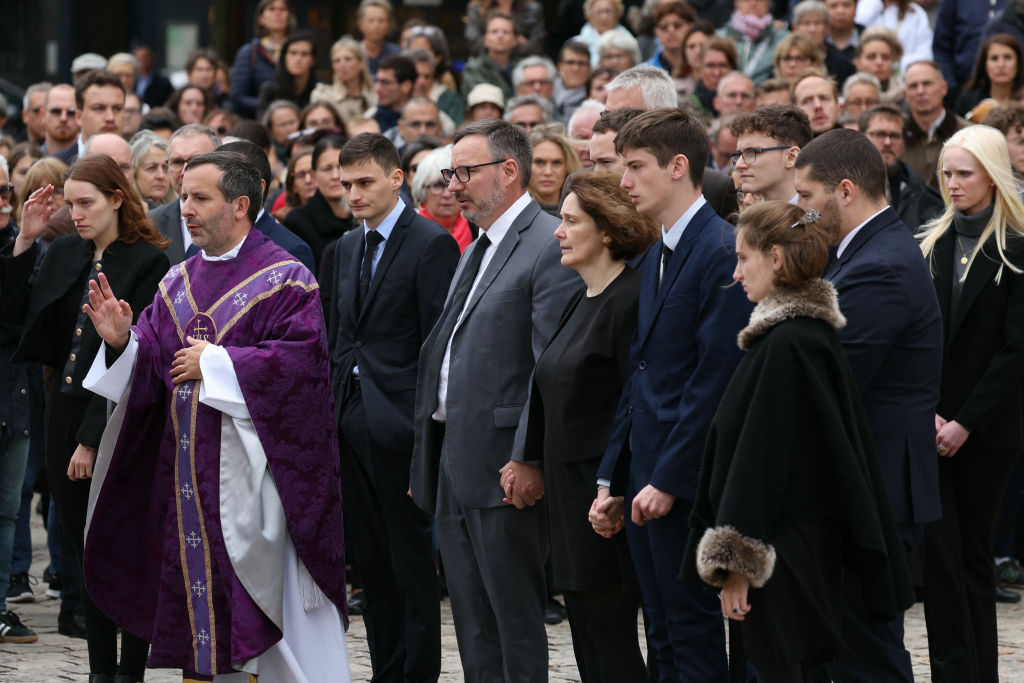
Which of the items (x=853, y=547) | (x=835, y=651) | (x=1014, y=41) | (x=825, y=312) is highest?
(x=1014, y=41)

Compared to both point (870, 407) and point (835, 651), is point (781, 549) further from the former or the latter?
point (870, 407)

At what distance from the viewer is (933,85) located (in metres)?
9.75

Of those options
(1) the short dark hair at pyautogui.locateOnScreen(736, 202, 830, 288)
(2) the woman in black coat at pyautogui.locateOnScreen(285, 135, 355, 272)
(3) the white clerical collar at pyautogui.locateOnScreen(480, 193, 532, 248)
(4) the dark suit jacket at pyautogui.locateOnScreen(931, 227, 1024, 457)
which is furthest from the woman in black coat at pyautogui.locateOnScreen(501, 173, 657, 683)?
(2) the woman in black coat at pyautogui.locateOnScreen(285, 135, 355, 272)

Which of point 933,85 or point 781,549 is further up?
point 933,85

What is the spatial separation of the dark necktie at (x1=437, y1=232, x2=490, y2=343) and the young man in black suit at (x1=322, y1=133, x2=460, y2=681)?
65cm

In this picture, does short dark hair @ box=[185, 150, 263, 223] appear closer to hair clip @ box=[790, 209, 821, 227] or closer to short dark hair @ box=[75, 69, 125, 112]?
hair clip @ box=[790, 209, 821, 227]

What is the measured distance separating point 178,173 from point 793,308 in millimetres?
4452

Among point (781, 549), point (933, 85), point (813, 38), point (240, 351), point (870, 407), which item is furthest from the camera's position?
point (813, 38)

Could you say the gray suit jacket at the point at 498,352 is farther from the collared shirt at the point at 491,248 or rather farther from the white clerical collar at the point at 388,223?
the white clerical collar at the point at 388,223

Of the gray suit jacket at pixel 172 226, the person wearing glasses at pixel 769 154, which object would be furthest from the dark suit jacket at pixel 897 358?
the gray suit jacket at pixel 172 226

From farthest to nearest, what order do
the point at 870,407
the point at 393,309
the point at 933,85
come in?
the point at 933,85 → the point at 393,309 → the point at 870,407

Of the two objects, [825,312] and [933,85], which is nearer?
[825,312]

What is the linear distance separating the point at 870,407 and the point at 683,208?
0.90 m

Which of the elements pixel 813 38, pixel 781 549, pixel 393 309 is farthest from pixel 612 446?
pixel 813 38
